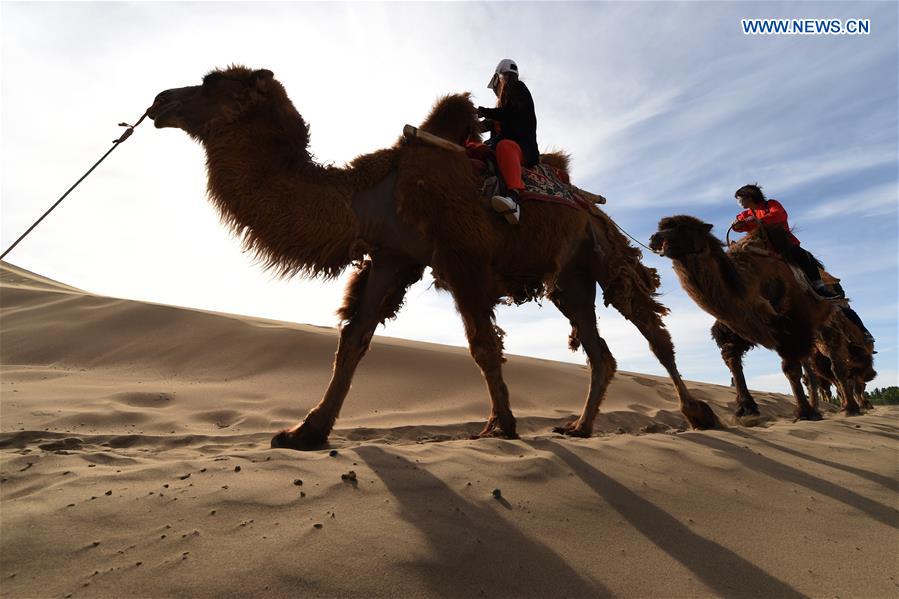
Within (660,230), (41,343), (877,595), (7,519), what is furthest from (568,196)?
(41,343)

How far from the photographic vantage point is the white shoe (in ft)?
14.6

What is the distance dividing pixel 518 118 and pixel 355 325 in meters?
2.33

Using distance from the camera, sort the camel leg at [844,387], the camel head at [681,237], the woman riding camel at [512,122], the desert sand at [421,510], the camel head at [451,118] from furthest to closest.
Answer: the camel leg at [844,387]
the camel head at [681,237]
the camel head at [451,118]
the woman riding camel at [512,122]
the desert sand at [421,510]

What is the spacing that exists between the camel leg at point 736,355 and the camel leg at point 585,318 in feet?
8.26

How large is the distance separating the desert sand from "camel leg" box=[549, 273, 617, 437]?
3.86ft

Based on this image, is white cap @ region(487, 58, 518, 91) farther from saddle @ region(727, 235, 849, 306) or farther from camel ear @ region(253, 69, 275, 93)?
saddle @ region(727, 235, 849, 306)

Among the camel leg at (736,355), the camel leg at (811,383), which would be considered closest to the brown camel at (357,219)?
the camel leg at (736,355)

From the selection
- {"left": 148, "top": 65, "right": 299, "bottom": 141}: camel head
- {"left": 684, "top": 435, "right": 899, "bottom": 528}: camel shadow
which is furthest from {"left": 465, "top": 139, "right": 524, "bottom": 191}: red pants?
{"left": 684, "top": 435, "right": 899, "bottom": 528}: camel shadow

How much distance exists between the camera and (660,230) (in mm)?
6090

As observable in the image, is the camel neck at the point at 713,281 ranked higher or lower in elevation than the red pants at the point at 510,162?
lower

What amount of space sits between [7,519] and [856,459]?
5.13 metres

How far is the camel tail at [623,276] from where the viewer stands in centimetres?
565

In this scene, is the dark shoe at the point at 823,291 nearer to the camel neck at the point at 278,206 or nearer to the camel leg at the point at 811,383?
the camel leg at the point at 811,383

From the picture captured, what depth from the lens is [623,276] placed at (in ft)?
18.5
